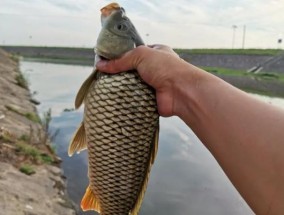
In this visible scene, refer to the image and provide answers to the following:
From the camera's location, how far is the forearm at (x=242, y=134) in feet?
6.20

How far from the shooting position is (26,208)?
→ 24.0 feet

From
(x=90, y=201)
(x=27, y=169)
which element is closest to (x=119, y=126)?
(x=90, y=201)

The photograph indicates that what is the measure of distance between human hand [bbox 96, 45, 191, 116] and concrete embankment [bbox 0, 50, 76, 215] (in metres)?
4.88

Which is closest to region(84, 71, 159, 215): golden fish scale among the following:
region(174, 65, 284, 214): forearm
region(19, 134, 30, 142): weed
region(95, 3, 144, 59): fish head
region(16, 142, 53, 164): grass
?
region(95, 3, 144, 59): fish head

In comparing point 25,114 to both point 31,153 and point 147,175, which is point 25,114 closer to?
point 31,153

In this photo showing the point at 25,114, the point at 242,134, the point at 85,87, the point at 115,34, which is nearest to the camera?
the point at 242,134

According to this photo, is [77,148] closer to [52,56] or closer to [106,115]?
[106,115]

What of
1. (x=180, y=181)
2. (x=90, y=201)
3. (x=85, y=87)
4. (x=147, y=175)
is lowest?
(x=180, y=181)

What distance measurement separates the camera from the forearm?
6.20 feet

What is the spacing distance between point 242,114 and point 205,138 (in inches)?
9.5

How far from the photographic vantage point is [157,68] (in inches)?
93.7

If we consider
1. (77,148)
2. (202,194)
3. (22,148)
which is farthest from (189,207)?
(77,148)

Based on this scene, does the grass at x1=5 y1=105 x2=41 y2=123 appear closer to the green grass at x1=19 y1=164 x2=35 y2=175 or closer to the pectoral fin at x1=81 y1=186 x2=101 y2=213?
the green grass at x1=19 y1=164 x2=35 y2=175

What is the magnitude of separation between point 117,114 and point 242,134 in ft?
2.11
